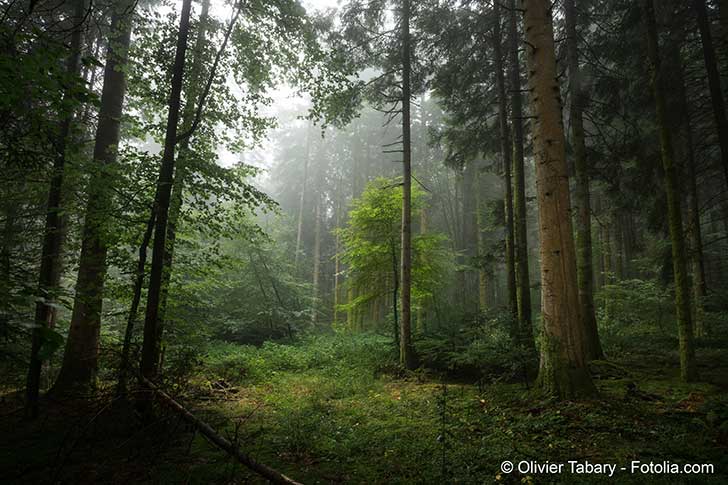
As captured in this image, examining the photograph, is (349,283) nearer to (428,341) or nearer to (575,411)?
(428,341)

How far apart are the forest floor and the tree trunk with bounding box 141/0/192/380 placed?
550 millimetres

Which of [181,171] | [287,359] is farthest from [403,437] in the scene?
[287,359]

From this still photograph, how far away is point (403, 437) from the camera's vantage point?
181 inches

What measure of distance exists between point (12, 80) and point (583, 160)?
34.3 ft

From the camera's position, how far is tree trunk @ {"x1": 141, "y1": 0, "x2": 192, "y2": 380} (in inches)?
191

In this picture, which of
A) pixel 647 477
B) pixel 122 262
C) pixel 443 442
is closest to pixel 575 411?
pixel 647 477

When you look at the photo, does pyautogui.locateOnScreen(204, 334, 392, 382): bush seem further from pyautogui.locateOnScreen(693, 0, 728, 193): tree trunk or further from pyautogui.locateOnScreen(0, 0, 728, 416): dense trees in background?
pyautogui.locateOnScreen(693, 0, 728, 193): tree trunk

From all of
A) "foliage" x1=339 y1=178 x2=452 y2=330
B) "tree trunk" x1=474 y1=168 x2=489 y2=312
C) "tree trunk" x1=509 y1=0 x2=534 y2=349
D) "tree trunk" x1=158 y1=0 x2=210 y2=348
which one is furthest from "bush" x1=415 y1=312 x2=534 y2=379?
"tree trunk" x1=474 y1=168 x2=489 y2=312

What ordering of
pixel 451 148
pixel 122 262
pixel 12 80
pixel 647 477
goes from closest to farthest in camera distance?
pixel 12 80
pixel 647 477
pixel 122 262
pixel 451 148

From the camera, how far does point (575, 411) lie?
4.37 metres

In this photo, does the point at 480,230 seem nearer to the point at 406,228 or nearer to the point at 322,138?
the point at 406,228

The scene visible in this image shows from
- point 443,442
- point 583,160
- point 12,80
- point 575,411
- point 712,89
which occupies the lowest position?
point 443,442

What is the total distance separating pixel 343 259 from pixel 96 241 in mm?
7665

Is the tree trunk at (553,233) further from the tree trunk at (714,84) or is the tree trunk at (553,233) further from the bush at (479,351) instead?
the tree trunk at (714,84)
